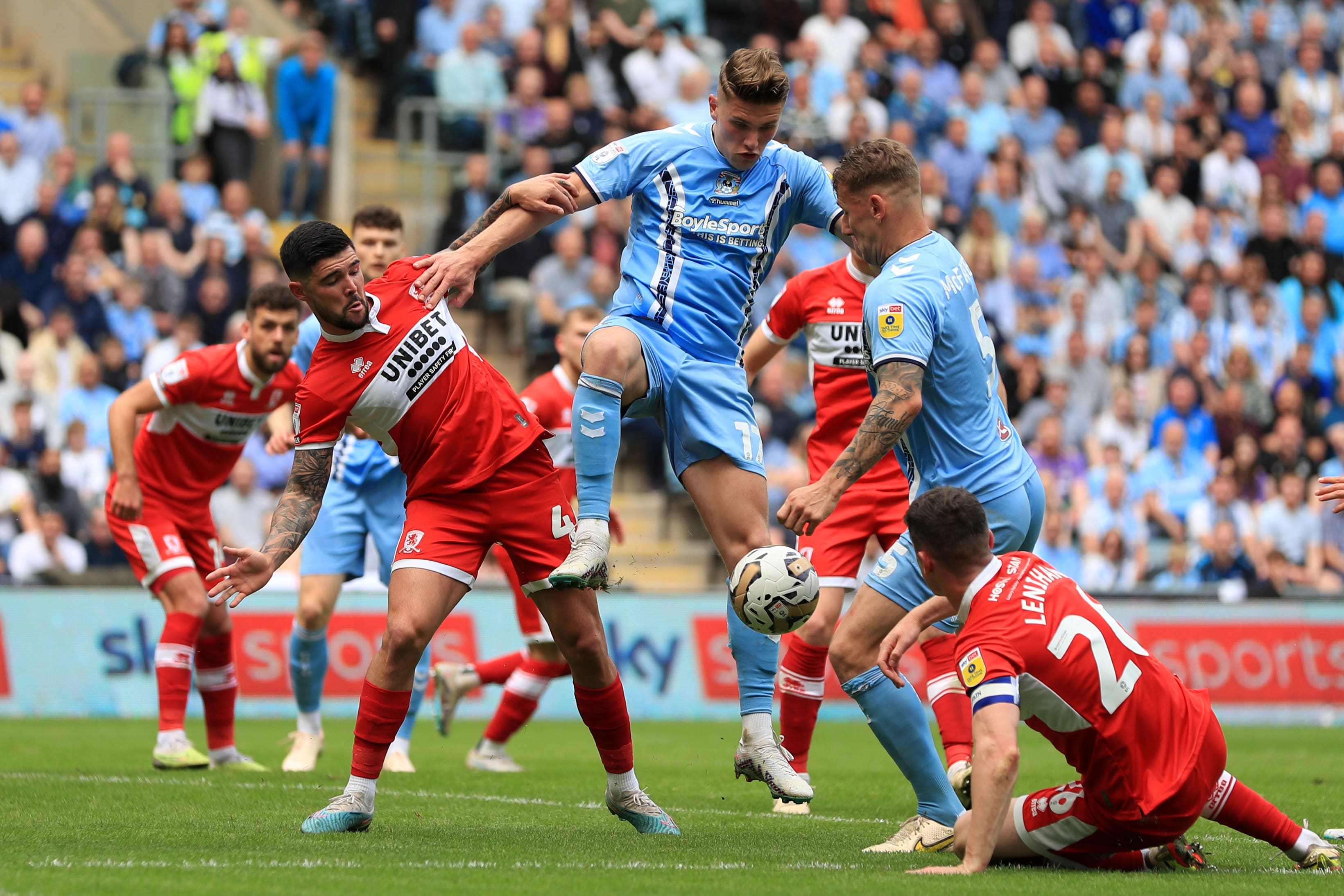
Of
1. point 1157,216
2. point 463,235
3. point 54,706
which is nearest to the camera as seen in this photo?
point 463,235

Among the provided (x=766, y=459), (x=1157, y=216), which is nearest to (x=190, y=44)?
(x=766, y=459)

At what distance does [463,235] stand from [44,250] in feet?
35.9

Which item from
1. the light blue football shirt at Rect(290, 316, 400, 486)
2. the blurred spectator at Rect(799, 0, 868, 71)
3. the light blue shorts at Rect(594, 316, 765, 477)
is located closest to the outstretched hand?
the light blue shorts at Rect(594, 316, 765, 477)

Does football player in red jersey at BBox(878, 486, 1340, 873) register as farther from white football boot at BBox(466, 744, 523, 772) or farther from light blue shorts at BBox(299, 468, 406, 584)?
light blue shorts at BBox(299, 468, 406, 584)

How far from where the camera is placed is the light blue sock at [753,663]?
7062mm

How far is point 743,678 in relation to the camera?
714 cm

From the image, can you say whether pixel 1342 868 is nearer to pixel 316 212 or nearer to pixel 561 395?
pixel 561 395

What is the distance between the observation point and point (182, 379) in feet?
30.6

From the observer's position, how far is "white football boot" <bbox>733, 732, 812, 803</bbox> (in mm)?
6719

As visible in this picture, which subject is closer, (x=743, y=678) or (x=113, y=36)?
(x=743, y=678)

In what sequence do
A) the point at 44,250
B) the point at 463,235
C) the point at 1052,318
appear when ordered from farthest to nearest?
the point at 1052,318 → the point at 44,250 → the point at 463,235

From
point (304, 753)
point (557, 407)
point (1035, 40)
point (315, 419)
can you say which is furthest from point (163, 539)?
point (1035, 40)

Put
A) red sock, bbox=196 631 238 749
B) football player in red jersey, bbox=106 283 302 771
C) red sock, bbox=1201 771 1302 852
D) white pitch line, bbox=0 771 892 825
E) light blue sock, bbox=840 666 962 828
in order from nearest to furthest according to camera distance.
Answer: red sock, bbox=1201 771 1302 852 → light blue sock, bbox=840 666 962 828 → white pitch line, bbox=0 771 892 825 → football player in red jersey, bbox=106 283 302 771 → red sock, bbox=196 631 238 749

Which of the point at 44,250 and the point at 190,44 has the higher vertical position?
the point at 190,44
